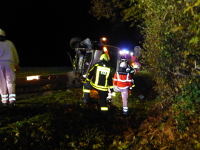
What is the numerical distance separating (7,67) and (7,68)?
0.03 metres

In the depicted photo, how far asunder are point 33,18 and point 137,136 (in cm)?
2647

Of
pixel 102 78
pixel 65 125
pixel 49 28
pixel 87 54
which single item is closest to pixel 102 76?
pixel 102 78

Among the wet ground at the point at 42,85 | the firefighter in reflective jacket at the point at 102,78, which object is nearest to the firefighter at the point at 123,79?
the firefighter in reflective jacket at the point at 102,78

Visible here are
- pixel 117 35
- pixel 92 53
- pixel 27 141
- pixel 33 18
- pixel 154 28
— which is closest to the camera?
pixel 27 141

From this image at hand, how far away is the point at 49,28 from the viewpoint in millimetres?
30766

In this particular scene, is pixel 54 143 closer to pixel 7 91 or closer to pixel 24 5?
pixel 7 91

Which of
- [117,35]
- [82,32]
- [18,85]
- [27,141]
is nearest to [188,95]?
[27,141]

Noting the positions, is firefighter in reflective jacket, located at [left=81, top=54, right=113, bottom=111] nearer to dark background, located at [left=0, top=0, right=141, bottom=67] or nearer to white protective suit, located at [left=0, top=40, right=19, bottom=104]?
white protective suit, located at [left=0, top=40, right=19, bottom=104]

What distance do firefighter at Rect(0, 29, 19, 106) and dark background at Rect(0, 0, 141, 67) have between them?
19.2 m

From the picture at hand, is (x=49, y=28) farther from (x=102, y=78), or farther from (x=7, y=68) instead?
(x=102, y=78)

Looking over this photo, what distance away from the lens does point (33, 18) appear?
93.9ft

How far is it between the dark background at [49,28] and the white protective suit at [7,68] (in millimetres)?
19180

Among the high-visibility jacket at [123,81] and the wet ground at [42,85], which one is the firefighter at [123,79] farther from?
the wet ground at [42,85]

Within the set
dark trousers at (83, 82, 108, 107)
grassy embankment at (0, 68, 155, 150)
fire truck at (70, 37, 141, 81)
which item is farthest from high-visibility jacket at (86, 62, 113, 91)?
fire truck at (70, 37, 141, 81)
